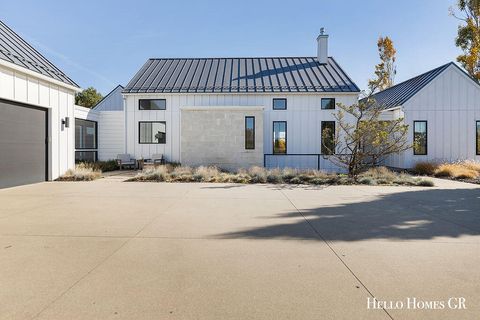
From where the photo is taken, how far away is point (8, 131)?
9656 mm

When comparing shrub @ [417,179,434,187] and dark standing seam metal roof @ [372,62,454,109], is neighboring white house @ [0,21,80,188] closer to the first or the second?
shrub @ [417,179,434,187]

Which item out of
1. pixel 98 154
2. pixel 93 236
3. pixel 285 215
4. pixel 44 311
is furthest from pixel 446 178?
pixel 98 154

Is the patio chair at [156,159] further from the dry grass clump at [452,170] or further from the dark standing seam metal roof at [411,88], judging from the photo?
the dry grass clump at [452,170]

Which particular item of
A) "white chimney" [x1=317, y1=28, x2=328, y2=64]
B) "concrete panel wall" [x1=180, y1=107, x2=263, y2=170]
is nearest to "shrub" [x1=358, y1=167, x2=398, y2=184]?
"concrete panel wall" [x1=180, y1=107, x2=263, y2=170]

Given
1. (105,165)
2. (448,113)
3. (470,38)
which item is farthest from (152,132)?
(470,38)

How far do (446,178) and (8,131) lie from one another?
1794cm

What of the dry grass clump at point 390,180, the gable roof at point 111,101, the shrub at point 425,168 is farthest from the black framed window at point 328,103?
the gable roof at point 111,101

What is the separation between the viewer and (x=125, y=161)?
55.7 feet

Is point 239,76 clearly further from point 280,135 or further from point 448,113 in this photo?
point 448,113

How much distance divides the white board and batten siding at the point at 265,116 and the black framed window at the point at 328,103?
0.20 metres

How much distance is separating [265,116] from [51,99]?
1072cm

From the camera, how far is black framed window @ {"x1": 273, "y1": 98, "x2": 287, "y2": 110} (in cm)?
1727

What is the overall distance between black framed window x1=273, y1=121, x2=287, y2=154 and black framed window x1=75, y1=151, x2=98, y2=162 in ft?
37.6

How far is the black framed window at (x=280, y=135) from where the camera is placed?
17219 mm
